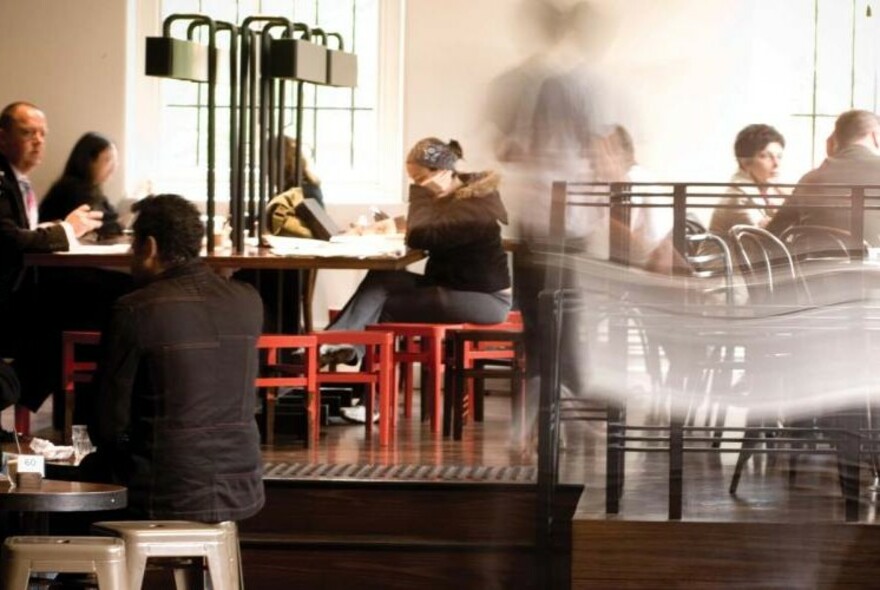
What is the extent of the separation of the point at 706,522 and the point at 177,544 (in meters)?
1.26

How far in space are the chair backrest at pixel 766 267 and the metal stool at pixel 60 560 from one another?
1.82 meters

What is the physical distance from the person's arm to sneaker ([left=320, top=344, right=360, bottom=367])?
183 centimetres

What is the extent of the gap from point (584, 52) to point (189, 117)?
1283 millimetres

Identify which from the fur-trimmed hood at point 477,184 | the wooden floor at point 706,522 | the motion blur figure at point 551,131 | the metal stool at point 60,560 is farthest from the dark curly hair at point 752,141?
the metal stool at point 60,560

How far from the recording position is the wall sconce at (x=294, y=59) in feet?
16.7

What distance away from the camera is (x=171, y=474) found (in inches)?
137

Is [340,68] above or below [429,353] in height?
above

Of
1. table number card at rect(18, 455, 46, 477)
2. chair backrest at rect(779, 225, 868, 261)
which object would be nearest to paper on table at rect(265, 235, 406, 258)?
chair backrest at rect(779, 225, 868, 261)

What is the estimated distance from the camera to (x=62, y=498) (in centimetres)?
321

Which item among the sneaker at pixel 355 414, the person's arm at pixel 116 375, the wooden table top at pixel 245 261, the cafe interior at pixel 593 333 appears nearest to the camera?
the person's arm at pixel 116 375

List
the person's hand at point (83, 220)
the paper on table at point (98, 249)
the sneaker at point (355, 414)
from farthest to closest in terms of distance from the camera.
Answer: the sneaker at point (355, 414) → the person's hand at point (83, 220) → the paper on table at point (98, 249)

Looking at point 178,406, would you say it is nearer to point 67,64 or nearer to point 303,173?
point 303,173

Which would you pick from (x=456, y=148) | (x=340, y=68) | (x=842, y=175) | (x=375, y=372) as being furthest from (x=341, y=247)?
(x=842, y=175)

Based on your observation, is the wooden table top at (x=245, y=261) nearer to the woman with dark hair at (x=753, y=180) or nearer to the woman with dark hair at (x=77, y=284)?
the woman with dark hair at (x=77, y=284)
